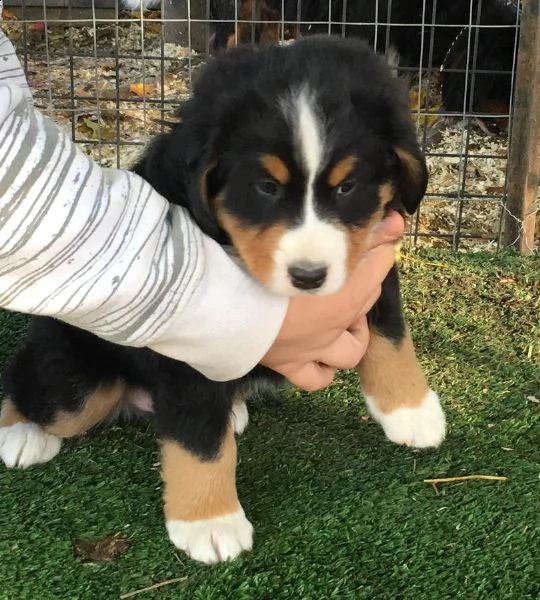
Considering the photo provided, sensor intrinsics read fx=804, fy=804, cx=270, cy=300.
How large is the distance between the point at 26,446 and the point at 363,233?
1.05m

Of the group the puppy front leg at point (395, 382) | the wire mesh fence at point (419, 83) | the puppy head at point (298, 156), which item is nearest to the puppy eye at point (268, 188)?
the puppy head at point (298, 156)

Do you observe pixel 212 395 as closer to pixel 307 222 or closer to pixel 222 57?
pixel 307 222

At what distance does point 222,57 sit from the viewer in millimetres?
1732

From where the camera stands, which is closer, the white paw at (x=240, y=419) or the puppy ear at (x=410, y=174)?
the puppy ear at (x=410, y=174)

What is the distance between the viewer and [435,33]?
14.5ft

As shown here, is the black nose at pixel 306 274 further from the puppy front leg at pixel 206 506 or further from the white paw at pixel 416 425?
the white paw at pixel 416 425

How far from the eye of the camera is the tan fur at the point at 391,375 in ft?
6.59

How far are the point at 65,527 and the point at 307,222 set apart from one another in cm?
92

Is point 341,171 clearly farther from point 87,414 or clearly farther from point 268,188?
point 87,414

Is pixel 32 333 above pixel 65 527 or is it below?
above

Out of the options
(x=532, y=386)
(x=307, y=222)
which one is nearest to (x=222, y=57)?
(x=307, y=222)

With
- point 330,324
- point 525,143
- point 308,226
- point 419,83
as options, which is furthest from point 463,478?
point 419,83

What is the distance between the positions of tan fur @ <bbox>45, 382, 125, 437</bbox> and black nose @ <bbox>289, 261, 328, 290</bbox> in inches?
→ 30.8

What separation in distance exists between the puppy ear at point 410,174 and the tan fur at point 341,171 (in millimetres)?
160
